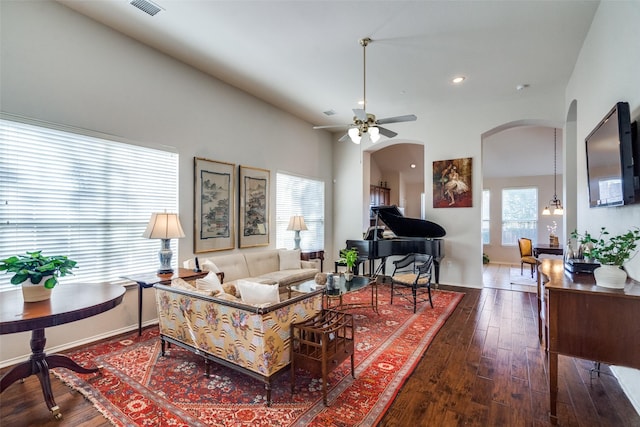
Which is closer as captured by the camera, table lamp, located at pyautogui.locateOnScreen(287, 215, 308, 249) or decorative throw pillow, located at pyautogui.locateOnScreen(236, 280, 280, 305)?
decorative throw pillow, located at pyautogui.locateOnScreen(236, 280, 280, 305)

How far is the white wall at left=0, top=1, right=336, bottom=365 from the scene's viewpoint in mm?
2914

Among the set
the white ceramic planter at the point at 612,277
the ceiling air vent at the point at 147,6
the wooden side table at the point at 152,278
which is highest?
the ceiling air vent at the point at 147,6

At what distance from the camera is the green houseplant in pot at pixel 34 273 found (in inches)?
83.2

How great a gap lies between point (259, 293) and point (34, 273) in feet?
5.19

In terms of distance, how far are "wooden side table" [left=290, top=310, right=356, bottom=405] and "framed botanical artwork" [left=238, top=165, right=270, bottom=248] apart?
3093mm

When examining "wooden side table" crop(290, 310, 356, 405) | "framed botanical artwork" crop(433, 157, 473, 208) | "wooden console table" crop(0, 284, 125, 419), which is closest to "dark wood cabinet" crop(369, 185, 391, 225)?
"framed botanical artwork" crop(433, 157, 473, 208)

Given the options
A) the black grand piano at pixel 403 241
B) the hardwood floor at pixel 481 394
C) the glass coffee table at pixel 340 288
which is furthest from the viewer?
the black grand piano at pixel 403 241

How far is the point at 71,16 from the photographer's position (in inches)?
128

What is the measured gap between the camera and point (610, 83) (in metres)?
2.75

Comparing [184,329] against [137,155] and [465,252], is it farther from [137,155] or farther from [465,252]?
[465,252]

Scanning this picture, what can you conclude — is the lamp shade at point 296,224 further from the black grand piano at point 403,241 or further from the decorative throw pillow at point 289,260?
the black grand piano at point 403,241

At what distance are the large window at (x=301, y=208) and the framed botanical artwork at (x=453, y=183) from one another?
2.63m

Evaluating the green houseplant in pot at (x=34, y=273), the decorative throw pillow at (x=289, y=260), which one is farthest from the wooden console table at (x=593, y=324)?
the decorative throw pillow at (x=289, y=260)

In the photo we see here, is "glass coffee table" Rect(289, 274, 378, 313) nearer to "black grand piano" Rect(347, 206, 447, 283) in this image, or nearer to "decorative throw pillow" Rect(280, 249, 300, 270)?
"decorative throw pillow" Rect(280, 249, 300, 270)
